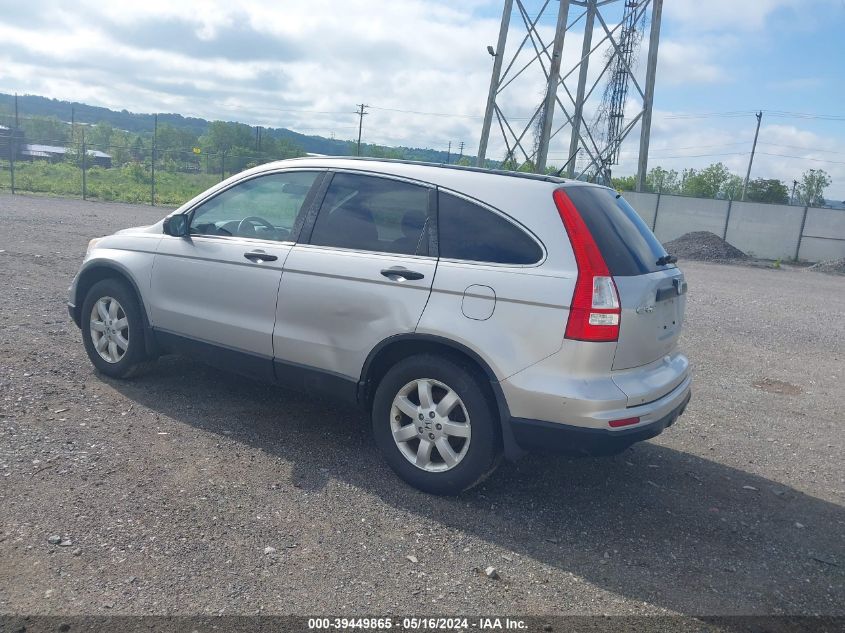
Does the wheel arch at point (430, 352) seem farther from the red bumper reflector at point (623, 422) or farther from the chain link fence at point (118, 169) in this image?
the chain link fence at point (118, 169)

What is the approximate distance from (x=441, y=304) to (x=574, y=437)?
103cm

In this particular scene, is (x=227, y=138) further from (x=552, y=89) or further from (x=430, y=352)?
(x=430, y=352)

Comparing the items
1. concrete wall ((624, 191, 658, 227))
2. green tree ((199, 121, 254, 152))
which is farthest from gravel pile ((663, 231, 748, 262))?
green tree ((199, 121, 254, 152))

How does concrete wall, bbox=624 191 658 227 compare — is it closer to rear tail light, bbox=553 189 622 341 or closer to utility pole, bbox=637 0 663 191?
utility pole, bbox=637 0 663 191

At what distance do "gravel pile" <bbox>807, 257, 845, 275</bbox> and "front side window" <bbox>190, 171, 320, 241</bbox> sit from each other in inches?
928

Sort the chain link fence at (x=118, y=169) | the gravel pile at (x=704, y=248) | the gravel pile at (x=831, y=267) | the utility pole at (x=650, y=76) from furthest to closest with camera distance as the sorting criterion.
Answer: the chain link fence at (x=118, y=169) < the gravel pile at (x=704, y=248) < the gravel pile at (x=831, y=267) < the utility pole at (x=650, y=76)

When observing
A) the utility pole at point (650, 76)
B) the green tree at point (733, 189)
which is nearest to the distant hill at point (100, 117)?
the utility pole at point (650, 76)

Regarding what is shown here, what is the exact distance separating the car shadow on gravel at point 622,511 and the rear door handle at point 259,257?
1.19m

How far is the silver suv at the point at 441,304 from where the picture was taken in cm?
383

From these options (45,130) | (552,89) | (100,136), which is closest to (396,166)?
(552,89)

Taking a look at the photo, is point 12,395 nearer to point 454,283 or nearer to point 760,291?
point 454,283

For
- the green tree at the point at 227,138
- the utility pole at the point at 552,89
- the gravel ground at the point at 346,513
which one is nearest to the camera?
the gravel ground at the point at 346,513

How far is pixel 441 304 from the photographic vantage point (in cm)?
411

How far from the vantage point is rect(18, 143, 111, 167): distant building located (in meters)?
30.3
